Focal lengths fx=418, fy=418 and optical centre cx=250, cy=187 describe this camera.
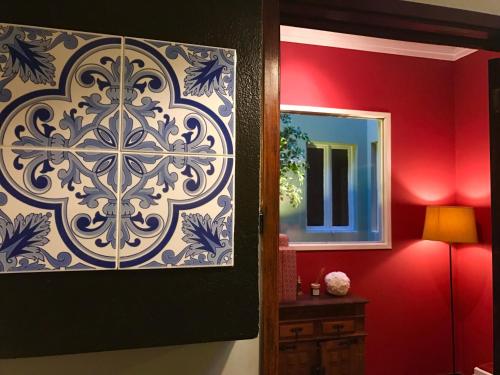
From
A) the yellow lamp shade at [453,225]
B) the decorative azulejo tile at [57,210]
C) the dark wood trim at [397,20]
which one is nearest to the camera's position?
the decorative azulejo tile at [57,210]

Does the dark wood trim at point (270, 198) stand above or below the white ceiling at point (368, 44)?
below

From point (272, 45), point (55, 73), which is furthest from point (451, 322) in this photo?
point (55, 73)

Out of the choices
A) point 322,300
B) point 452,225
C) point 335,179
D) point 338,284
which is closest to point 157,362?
point 322,300

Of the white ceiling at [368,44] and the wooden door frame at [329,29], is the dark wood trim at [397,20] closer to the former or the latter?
the wooden door frame at [329,29]

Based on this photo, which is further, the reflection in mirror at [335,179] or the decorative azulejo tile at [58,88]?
the reflection in mirror at [335,179]

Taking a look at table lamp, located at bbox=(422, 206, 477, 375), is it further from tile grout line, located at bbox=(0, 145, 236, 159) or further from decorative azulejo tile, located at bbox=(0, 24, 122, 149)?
decorative azulejo tile, located at bbox=(0, 24, 122, 149)

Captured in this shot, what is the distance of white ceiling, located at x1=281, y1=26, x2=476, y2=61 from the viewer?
9.71ft

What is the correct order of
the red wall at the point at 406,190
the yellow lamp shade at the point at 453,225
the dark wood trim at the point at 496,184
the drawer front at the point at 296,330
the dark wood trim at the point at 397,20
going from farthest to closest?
1. the red wall at the point at 406,190
2. the yellow lamp shade at the point at 453,225
3. the drawer front at the point at 296,330
4. the dark wood trim at the point at 496,184
5. the dark wood trim at the point at 397,20

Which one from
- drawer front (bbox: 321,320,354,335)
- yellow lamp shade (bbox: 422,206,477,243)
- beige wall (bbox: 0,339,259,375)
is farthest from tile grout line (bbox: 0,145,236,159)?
yellow lamp shade (bbox: 422,206,477,243)

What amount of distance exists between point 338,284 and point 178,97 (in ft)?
7.29

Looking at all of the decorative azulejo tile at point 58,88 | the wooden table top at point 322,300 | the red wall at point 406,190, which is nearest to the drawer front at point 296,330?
the wooden table top at point 322,300

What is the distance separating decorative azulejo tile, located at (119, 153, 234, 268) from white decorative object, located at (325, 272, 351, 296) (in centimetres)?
204

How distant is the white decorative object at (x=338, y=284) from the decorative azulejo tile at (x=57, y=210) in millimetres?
2194

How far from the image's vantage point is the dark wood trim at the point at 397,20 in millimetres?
1277
